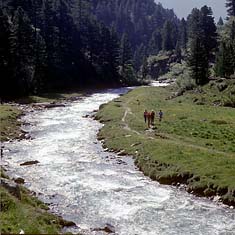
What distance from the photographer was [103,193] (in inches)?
1358

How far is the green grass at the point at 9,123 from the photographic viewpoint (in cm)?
A: 5771

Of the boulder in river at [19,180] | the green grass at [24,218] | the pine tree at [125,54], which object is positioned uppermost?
the pine tree at [125,54]

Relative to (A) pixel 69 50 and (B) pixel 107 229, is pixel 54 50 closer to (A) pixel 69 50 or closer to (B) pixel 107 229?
(A) pixel 69 50

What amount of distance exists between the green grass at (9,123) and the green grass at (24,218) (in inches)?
1145

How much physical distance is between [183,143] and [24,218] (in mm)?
28881

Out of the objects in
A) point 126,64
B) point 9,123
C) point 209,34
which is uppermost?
point 209,34

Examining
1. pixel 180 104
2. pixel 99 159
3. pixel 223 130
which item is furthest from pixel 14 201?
pixel 180 104

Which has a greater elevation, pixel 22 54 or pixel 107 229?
pixel 22 54

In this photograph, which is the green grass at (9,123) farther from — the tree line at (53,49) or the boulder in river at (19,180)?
the tree line at (53,49)

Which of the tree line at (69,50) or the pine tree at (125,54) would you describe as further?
the pine tree at (125,54)

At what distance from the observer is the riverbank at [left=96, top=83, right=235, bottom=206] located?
123 ft

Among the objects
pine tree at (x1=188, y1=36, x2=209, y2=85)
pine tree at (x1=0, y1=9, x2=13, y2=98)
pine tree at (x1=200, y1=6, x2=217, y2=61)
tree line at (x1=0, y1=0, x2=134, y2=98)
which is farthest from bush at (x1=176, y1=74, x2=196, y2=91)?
pine tree at (x1=200, y1=6, x2=217, y2=61)

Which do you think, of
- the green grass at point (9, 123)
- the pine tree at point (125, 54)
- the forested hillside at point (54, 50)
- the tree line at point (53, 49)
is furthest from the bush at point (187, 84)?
the pine tree at point (125, 54)

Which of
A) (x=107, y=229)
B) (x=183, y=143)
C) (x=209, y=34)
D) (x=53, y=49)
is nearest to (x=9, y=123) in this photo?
(x=183, y=143)
